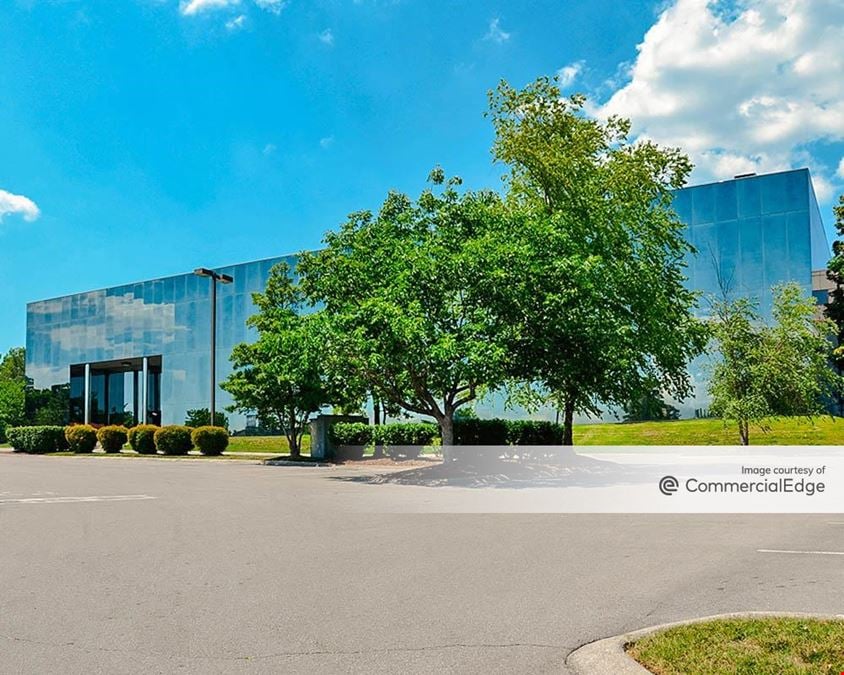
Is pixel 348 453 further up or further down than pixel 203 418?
further down

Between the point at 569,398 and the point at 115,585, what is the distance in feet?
66.7

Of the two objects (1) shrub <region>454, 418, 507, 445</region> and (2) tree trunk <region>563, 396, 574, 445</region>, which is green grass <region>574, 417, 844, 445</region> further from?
(1) shrub <region>454, 418, 507, 445</region>

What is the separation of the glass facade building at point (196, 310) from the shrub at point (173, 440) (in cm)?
1517

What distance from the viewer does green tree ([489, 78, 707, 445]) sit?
74.7 ft

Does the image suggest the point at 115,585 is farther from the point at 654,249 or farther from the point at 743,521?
the point at 654,249

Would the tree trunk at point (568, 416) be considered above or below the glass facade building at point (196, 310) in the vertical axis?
below

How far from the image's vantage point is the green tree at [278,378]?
3027 centimetres

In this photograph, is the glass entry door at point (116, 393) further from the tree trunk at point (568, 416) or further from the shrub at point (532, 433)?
the tree trunk at point (568, 416)

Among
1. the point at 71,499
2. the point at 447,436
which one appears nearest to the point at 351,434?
the point at 447,436

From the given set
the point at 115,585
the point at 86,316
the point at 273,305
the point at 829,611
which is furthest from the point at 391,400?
the point at 86,316

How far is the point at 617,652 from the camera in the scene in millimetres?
5543

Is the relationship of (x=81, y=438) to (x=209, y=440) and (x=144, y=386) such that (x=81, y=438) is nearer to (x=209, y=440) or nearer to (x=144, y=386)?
(x=209, y=440)

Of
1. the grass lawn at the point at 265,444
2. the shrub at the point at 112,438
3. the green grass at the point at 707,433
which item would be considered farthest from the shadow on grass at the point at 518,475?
the shrub at the point at 112,438

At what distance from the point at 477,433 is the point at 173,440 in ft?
53.0
